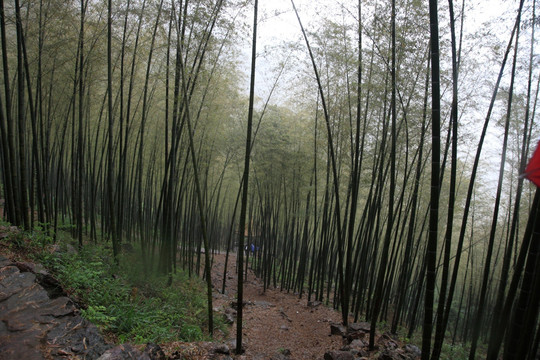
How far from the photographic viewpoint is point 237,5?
4.10 meters

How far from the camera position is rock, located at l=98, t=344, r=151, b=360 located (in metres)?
2.03

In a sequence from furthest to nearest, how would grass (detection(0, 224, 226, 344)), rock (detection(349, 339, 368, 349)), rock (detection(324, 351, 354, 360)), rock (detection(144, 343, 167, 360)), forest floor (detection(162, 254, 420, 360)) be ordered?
rock (detection(349, 339, 368, 349)) < forest floor (detection(162, 254, 420, 360)) < rock (detection(324, 351, 354, 360)) < grass (detection(0, 224, 226, 344)) < rock (detection(144, 343, 167, 360))

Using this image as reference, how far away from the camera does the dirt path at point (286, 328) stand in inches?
175

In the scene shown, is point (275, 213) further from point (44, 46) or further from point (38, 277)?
point (38, 277)

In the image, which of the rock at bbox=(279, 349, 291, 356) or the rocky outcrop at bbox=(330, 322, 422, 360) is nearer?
the rocky outcrop at bbox=(330, 322, 422, 360)

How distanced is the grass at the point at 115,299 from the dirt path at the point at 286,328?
79cm

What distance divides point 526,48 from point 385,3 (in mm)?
1961

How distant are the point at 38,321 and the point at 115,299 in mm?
1085

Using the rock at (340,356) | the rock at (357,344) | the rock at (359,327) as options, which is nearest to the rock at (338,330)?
the rock at (359,327)

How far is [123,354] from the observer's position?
6.80ft

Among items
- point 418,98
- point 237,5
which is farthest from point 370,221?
point 237,5

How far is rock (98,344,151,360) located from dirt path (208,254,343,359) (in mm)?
Answer: 1940

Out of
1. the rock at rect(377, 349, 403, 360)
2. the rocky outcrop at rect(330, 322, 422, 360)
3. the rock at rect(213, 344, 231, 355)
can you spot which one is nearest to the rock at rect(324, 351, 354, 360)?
the rocky outcrop at rect(330, 322, 422, 360)

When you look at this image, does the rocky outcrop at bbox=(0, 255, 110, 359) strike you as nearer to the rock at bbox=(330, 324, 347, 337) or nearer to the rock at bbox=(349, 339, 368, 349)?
the rock at bbox=(349, 339, 368, 349)
